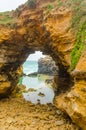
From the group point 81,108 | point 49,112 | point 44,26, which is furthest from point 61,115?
point 44,26

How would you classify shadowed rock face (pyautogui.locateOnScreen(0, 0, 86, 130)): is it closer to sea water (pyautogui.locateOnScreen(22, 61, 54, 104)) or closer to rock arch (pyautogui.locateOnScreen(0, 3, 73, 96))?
rock arch (pyautogui.locateOnScreen(0, 3, 73, 96))

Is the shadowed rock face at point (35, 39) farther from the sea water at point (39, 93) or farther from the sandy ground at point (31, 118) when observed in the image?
the sea water at point (39, 93)

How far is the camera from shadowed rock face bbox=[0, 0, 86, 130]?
15.6m

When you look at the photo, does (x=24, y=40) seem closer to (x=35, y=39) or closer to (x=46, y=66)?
(x=35, y=39)

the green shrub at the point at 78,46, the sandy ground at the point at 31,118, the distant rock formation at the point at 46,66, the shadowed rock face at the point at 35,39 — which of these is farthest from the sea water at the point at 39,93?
the distant rock formation at the point at 46,66

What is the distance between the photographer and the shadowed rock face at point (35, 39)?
15.6m

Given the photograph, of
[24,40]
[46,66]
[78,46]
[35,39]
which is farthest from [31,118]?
[46,66]

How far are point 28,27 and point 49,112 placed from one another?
22.0 ft

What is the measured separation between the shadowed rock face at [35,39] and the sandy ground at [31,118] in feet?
3.16

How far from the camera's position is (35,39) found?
63.6ft

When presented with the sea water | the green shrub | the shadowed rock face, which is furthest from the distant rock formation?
the green shrub

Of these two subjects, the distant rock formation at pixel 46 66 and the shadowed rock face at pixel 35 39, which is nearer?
the shadowed rock face at pixel 35 39

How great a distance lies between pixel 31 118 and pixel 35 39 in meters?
6.99

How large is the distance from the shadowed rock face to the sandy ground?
0.96m
